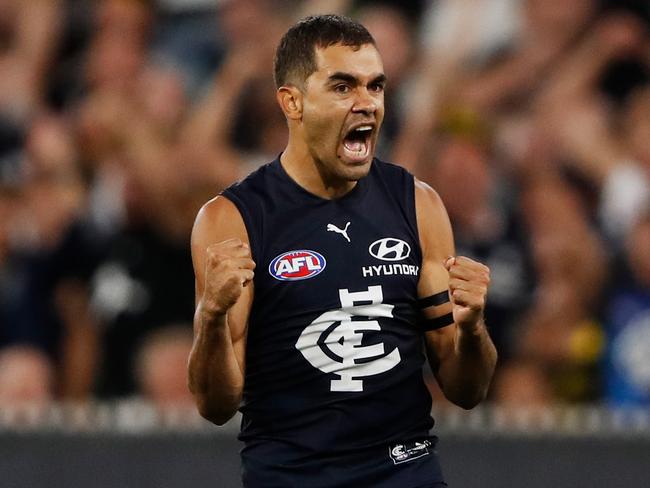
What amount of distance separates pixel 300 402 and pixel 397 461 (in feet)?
1.13

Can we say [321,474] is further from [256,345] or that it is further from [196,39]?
[196,39]

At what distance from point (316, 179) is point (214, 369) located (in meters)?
0.72

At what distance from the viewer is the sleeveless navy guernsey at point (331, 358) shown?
399cm

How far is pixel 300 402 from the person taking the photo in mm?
4000

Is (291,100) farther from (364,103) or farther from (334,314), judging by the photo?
(334,314)

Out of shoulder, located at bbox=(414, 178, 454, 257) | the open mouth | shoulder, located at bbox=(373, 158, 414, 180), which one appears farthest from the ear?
shoulder, located at bbox=(414, 178, 454, 257)

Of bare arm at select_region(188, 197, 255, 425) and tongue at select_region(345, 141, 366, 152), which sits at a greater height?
tongue at select_region(345, 141, 366, 152)

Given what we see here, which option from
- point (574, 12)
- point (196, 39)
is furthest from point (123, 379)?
point (574, 12)

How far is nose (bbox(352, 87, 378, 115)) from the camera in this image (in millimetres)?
4035

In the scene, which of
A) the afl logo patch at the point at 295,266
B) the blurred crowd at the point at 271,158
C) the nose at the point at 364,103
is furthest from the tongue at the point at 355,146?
the blurred crowd at the point at 271,158

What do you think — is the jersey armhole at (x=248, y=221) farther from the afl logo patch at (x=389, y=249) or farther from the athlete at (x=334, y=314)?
the afl logo patch at (x=389, y=249)

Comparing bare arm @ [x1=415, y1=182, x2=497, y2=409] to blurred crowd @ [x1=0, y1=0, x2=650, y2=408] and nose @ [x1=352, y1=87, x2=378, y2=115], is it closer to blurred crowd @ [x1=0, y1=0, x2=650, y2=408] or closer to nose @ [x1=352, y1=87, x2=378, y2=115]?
nose @ [x1=352, y1=87, x2=378, y2=115]

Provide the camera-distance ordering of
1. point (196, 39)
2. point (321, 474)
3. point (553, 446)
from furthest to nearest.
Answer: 1. point (196, 39)
2. point (553, 446)
3. point (321, 474)

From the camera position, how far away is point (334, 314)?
13.1 ft
